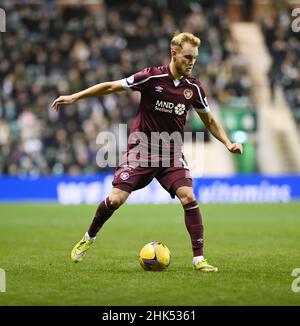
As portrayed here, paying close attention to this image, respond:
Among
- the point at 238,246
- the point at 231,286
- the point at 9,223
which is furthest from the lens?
the point at 9,223

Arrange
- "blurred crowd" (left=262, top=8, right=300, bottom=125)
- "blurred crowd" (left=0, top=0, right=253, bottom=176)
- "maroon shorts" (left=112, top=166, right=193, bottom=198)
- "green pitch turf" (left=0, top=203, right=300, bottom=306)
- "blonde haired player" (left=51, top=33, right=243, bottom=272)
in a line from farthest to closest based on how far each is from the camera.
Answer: "blurred crowd" (left=262, top=8, right=300, bottom=125)
"blurred crowd" (left=0, top=0, right=253, bottom=176)
"maroon shorts" (left=112, top=166, right=193, bottom=198)
"blonde haired player" (left=51, top=33, right=243, bottom=272)
"green pitch turf" (left=0, top=203, right=300, bottom=306)

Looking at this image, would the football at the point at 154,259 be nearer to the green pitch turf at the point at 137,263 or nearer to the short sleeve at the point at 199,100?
the green pitch turf at the point at 137,263

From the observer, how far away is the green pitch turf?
6891 mm

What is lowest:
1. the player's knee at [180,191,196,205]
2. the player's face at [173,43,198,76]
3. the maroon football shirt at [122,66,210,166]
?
the player's knee at [180,191,196,205]

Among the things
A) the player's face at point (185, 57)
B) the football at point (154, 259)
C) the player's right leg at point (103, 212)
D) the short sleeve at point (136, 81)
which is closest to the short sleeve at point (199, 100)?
the player's face at point (185, 57)

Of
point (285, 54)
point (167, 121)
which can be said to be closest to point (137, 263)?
point (167, 121)

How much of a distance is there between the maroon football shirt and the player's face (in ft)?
0.67

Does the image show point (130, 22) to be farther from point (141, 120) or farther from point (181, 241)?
point (141, 120)

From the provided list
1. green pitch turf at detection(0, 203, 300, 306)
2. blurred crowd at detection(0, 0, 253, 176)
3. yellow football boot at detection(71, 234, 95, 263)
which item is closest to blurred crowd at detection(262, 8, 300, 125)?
blurred crowd at detection(0, 0, 253, 176)

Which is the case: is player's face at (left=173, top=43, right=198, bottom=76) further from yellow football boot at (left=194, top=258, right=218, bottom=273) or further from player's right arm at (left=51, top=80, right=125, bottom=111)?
yellow football boot at (left=194, top=258, right=218, bottom=273)

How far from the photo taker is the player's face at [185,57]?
27.5 ft

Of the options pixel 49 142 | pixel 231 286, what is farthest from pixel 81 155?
pixel 231 286
